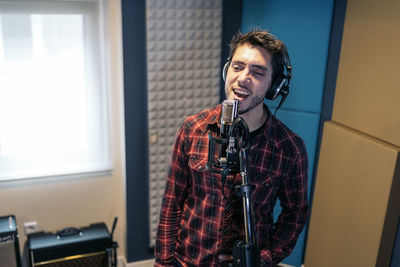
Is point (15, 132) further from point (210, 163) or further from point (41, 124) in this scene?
point (210, 163)

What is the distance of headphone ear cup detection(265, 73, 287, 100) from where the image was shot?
1451mm

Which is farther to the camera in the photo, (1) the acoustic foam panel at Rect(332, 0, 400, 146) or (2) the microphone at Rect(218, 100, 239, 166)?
(1) the acoustic foam panel at Rect(332, 0, 400, 146)

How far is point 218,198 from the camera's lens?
5.12 ft

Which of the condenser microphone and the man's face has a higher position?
the man's face

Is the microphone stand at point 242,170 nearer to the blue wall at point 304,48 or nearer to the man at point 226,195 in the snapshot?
the man at point 226,195

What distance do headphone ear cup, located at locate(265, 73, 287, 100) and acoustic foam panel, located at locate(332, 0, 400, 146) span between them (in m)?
0.45

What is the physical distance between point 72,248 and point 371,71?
2018mm

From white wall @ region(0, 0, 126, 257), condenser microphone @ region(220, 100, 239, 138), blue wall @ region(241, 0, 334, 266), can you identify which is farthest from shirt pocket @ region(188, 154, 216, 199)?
white wall @ region(0, 0, 126, 257)

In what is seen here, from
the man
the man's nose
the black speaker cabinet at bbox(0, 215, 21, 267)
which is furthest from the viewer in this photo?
the black speaker cabinet at bbox(0, 215, 21, 267)

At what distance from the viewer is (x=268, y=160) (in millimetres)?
1589

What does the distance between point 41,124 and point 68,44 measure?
545 millimetres

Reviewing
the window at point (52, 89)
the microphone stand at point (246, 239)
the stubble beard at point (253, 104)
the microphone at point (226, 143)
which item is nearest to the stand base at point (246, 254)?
the microphone stand at point (246, 239)

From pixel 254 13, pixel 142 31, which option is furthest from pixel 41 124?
pixel 254 13

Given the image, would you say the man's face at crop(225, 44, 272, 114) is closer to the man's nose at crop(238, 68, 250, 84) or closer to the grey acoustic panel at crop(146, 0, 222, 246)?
the man's nose at crop(238, 68, 250, 84)
